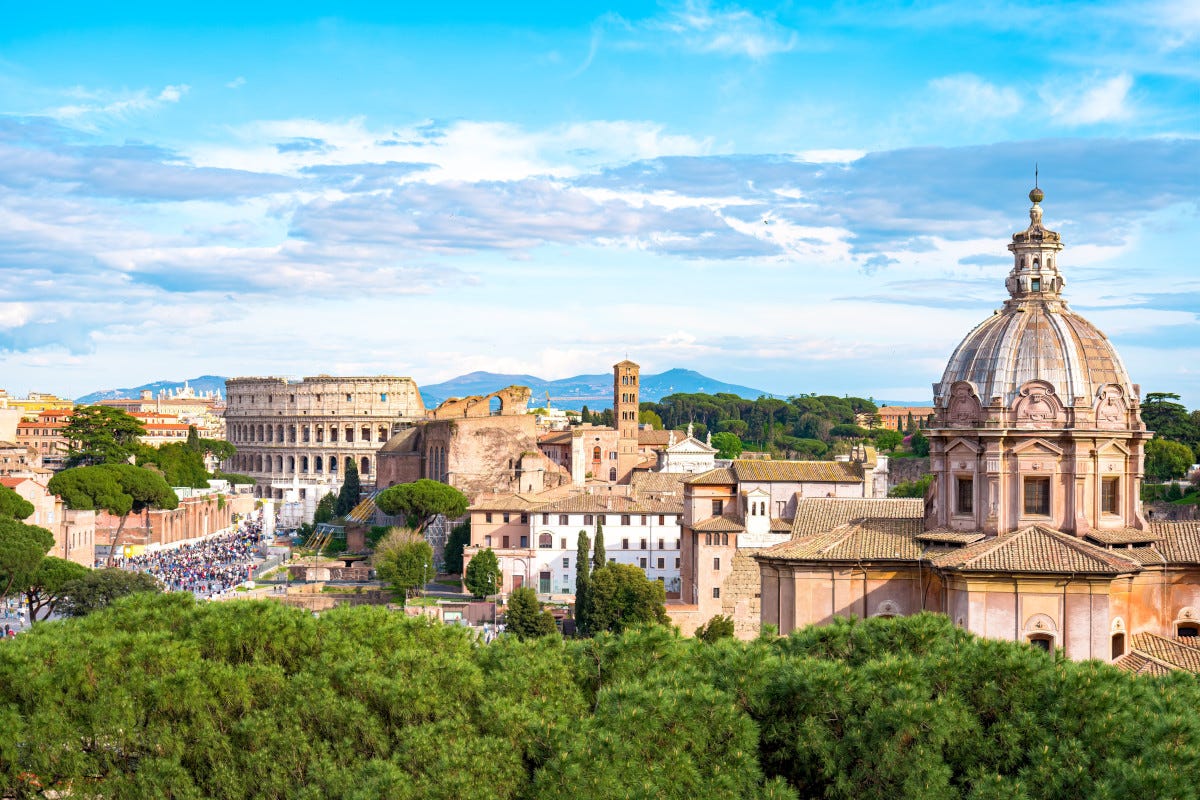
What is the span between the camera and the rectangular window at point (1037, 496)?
69.7 feet

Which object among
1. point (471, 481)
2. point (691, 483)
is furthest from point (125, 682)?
point (471, 481)

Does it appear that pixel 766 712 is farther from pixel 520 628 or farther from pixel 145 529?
pixel 145 529

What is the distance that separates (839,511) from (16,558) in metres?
21.2

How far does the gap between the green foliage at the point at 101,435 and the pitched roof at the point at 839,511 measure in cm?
4756

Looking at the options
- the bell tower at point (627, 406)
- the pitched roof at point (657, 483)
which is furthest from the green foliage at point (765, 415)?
the pitched roof at point (657, 483)

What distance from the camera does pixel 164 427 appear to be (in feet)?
417

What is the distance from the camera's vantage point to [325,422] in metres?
108

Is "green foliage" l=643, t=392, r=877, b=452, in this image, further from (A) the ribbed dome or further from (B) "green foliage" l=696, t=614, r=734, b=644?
(A) the ribbed dome

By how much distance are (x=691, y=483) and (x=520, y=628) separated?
7849 millimetres

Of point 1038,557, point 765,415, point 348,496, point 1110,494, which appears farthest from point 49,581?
point 765,415

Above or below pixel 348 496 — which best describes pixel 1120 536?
above

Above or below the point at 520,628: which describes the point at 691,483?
above

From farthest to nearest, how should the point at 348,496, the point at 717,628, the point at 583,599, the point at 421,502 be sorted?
1. the point at 348,496
2. the point at 421,502
3. the point at 583,599
4. the point at 717,628

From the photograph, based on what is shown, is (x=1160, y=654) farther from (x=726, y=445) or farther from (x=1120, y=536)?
(x=726, y=445)
